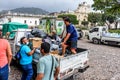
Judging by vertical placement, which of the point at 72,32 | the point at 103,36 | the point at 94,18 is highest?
the point at 72,32

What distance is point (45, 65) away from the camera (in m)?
4.19

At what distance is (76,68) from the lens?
7.95 metres

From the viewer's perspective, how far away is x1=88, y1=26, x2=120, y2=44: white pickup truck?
23688 mm

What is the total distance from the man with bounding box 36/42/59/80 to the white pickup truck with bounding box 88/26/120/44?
19931mm

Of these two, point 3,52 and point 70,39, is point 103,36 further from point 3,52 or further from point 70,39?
point 3,52

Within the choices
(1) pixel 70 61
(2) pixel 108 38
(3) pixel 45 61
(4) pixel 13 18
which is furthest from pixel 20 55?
(4) pixel 13 18

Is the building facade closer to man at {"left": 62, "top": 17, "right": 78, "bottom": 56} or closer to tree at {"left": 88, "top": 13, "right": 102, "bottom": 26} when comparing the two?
tree at {"left": 88, "top": 13, "right": 102, "bottom": 26}

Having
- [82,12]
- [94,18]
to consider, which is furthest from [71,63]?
[82,12]

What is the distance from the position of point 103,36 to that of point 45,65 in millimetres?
21306

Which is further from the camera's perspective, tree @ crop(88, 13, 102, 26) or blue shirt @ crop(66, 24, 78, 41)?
tree @ crop(88, 13, 102, 26)

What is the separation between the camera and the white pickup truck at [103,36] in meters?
23.7

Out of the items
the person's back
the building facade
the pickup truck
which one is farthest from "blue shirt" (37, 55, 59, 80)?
the building facade

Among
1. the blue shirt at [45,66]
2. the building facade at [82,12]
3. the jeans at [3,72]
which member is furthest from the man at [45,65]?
the building facade at [82,12]

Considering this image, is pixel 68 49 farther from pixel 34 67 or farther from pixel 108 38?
pixel 108 38
